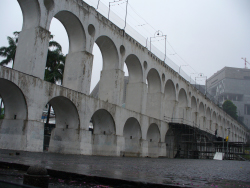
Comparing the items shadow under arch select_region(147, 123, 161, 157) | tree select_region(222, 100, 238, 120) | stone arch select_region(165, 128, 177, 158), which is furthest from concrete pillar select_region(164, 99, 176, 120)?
tree select_region(222, 100, 238, 120)

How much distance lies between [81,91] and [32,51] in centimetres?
→ 444

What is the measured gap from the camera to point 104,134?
69.6 ft

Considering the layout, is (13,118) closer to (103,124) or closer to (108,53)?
(103,124)

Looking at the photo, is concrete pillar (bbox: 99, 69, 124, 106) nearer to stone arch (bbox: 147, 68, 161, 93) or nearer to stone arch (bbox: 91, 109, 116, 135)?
stone arch (bbox: 91, 109, 116, 135)

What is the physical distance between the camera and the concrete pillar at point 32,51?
15.3 meters

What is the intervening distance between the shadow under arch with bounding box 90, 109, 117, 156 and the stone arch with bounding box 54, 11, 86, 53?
195 inches

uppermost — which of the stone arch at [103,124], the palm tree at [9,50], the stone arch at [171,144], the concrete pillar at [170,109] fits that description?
the palm tree at [9,50]

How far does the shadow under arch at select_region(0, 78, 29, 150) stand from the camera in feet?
45.1

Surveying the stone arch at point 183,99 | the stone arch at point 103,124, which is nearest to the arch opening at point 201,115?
the stone arch at point 183,99

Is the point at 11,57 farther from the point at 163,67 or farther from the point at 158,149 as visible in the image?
the point at 158,149

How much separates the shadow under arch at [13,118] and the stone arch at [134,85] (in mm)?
12950

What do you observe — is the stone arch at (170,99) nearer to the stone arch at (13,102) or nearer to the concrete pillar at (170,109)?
the concrete pillar at (170,109)

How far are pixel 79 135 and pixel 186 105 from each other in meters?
22.7

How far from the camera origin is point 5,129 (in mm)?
14391
